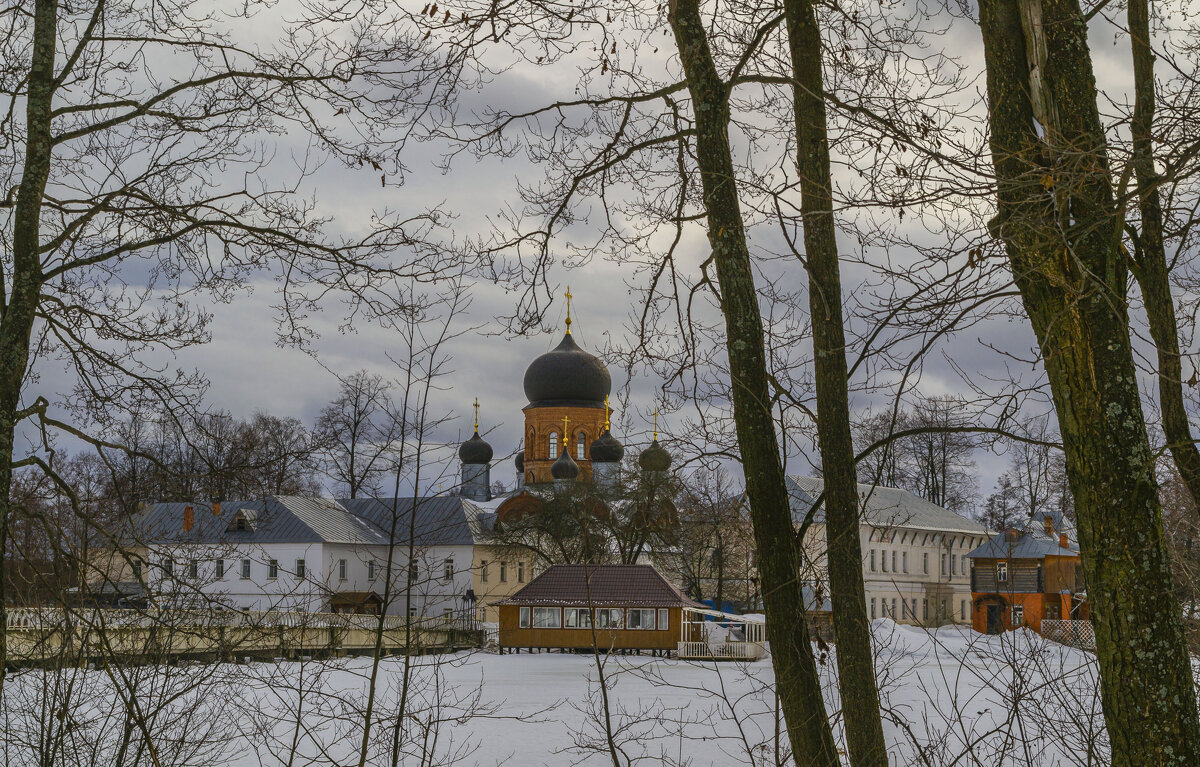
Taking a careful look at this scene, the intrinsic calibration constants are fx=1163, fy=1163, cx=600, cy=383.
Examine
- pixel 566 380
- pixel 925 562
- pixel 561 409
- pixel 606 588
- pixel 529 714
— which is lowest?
pixel 529 714

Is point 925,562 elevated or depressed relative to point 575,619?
elevated

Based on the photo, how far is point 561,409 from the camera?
6588cm

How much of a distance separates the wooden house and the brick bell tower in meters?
21.4

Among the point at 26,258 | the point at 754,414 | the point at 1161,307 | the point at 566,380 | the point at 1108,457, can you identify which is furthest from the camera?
the point at 566,380

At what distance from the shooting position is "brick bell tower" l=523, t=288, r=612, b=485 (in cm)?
6556

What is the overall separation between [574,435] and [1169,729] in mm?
61669

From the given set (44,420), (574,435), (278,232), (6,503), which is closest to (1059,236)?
(278,232)

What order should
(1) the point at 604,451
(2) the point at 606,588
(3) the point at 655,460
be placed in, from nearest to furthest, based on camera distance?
(3) the point at 655,460 < (2) the point at 606,588 < (1) the point at 604,451

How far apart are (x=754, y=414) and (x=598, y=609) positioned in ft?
125

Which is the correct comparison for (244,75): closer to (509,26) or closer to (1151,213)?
(509,26)

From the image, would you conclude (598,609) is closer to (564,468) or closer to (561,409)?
(564,468)

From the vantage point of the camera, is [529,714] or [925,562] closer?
[529,714]

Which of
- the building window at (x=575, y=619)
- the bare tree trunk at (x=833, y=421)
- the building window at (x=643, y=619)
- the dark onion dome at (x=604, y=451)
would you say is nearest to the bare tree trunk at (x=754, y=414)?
the bare tree trunk at (x=833, y=421)

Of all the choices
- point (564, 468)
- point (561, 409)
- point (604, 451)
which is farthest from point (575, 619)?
point (561, 409)
